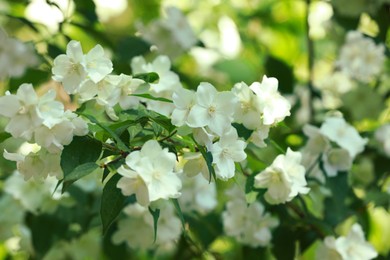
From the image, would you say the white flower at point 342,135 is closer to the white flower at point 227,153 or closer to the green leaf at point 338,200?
the green leaf at point 338,200

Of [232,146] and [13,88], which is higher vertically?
[232,146]

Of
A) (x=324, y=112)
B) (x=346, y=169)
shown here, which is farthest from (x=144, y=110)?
(x=324, y=112)

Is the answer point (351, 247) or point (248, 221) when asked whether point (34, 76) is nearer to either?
point (248, 221)

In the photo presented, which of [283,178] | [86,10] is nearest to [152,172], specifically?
[283,178]

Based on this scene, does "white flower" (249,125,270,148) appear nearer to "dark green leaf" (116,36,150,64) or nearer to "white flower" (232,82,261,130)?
"white flower" (232,82,261,130)

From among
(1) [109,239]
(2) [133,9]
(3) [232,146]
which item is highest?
(3) [232,146]

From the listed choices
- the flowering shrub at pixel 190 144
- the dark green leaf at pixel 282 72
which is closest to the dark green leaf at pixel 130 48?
the flowering shrub at pixel 190 144

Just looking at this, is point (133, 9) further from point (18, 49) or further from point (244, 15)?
point (18, 49)
